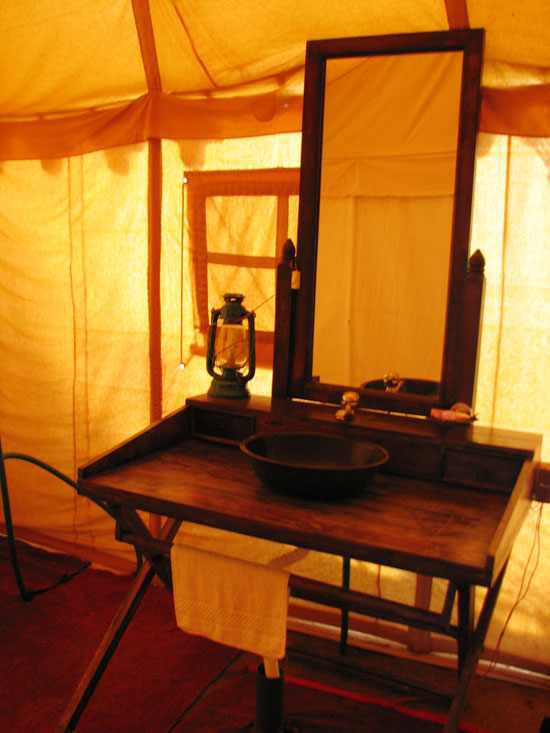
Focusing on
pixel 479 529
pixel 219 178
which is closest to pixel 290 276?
pixel 219 178

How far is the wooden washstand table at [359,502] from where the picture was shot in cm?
142

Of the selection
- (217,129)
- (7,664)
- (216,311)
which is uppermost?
(217,129)

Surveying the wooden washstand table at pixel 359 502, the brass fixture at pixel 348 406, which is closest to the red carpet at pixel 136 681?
the wooden washstand table at pixel 359 502

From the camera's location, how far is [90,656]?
2377mm

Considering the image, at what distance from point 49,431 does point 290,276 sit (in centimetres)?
143

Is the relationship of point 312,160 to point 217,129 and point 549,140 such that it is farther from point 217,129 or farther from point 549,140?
point 549,140

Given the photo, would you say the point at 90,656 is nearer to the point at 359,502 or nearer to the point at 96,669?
the point at 96,669

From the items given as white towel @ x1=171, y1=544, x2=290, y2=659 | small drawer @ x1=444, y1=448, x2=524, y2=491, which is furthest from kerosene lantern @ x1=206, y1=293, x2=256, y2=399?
small drawer @ x1=444, y1=448, x2=524, y2=491

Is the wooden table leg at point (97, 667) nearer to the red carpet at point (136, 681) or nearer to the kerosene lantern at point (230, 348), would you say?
the red carpet at point (136, 681)

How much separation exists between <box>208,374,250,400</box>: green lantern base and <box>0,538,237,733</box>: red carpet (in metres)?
0.96

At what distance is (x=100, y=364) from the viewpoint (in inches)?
108

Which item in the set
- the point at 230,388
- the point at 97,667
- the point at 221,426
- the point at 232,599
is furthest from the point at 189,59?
the point at 97,667

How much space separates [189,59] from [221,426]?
1.28 meters

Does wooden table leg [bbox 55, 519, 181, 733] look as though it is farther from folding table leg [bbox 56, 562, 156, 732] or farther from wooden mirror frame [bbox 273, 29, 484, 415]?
wooden mirror frame [bbox 273, 29, 484, 415]
